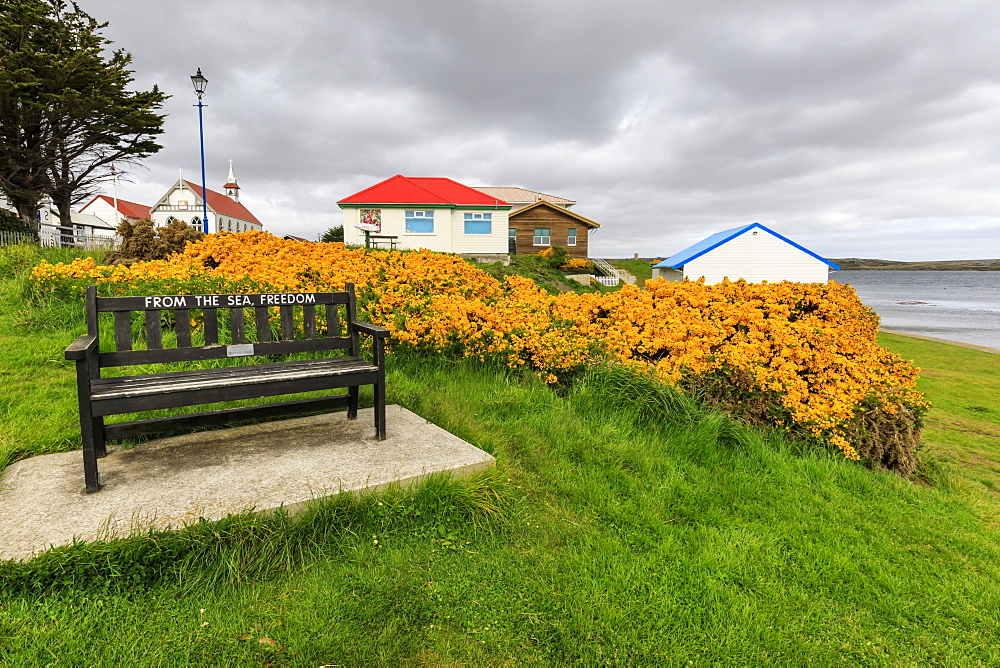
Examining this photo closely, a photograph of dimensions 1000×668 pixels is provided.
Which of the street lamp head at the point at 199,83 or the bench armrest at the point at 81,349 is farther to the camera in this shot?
the street lamp head at the point at 199,83

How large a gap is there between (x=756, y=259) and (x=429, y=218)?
56.3 feet

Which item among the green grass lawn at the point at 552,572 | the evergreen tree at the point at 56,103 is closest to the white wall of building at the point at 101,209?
the evergreen tree at the point at 56,103

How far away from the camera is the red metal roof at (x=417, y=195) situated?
2689 cm

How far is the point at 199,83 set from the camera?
1728 centimetres

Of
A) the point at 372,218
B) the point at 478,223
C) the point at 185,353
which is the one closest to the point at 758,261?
the point at 478,223

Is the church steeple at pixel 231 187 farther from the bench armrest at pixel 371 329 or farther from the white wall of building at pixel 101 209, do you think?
the bench armrest at pixel 371 329

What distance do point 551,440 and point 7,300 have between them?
7414 millimetres

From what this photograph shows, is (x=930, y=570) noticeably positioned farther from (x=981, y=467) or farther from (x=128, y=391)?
(x=128, y=391)

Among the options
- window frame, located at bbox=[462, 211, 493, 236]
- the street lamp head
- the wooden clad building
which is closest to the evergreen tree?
the street lamp head

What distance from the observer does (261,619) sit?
216 centimetres

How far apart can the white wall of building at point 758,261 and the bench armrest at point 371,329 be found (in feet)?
86.0

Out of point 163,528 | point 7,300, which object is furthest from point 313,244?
point 163,528

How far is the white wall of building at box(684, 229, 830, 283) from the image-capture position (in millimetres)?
27453

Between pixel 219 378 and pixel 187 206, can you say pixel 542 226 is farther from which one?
pixel 187 206
